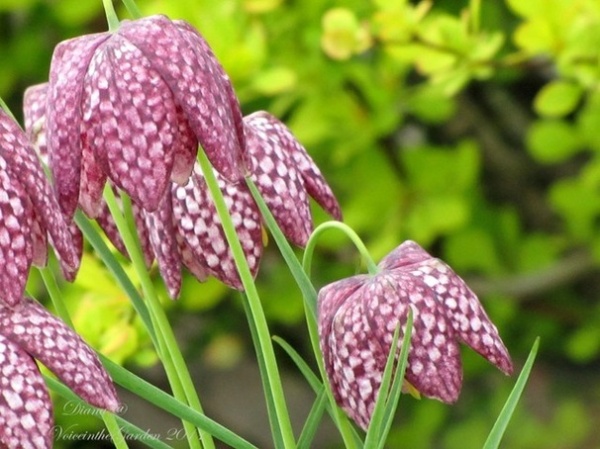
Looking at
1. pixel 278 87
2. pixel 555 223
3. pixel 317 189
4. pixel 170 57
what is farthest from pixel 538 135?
pixel 170 57

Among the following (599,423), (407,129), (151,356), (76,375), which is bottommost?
(599,423)

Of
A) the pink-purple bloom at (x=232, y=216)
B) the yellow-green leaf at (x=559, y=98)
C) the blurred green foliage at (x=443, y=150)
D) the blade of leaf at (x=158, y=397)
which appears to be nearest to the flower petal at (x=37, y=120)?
the pink-purple bloom at (x=232, y=216)

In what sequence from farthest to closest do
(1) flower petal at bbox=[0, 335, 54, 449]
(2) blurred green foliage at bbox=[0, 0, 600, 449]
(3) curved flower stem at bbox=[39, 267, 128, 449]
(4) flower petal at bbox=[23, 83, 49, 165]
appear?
(2) blurred green foliage at bbox=[0, 0, 600, 449], (4) flower petal at bbox=[23, 83, 49, 165], (3) curved flower stem at bbox=[39, 267, 128, 449], (1) flower petal at bbox=[0, 335, 54, 449]

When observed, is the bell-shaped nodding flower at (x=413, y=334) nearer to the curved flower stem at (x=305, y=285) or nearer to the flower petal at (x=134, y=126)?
the curved flower stem at (x=305, y=285)

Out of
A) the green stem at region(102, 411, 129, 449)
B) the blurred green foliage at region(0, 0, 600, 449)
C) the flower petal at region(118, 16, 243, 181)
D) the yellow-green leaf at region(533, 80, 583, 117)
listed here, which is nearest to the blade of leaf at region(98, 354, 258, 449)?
the green stem at region(102, 411, 129, 449)

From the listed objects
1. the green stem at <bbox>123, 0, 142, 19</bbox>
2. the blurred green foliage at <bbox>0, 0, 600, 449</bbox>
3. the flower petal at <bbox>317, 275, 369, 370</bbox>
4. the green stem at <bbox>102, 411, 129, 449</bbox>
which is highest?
the green stem at <bbox>123, 0, 142, 19</bbox>

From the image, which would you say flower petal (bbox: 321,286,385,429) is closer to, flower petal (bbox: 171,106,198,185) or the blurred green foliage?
flower petal (bbox: 171,106,198,185)

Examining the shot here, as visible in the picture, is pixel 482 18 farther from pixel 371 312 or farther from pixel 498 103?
pixel 371 312

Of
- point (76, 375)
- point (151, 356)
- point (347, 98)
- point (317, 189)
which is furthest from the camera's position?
point (347, 98)
